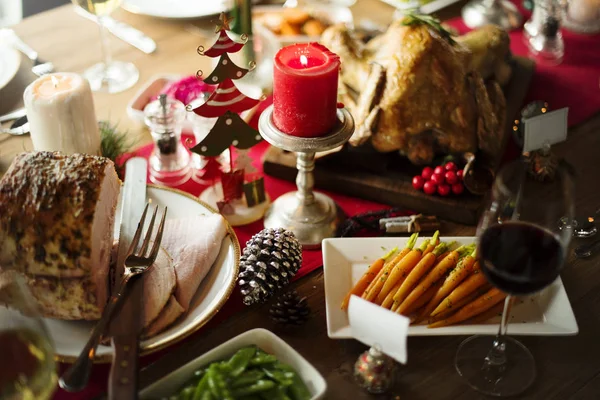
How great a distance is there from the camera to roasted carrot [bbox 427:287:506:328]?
1.14 m

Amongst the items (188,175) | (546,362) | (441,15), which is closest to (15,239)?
(188,175)

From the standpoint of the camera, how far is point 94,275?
1049 millimetres

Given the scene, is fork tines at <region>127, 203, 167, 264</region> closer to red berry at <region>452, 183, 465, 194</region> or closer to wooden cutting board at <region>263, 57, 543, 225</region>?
wooden cutting board at <region>263, 57, 543, 225</region>

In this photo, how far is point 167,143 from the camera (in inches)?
59.2

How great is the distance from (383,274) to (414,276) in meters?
0.05

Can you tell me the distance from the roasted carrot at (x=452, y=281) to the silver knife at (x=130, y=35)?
3.63 feet

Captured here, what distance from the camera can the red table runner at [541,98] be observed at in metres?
1.18

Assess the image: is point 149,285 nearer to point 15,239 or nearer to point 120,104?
point 15,239

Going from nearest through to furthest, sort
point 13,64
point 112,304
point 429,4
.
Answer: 1. point 112,304
2. point 13,64
3. point 429,4

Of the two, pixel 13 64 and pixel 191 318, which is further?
pixel 13 64

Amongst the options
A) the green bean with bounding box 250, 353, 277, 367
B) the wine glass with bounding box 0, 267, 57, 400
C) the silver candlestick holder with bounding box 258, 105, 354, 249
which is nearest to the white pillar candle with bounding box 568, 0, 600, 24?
the silver candlestick holder with bounding box 258, 105, 354, 249

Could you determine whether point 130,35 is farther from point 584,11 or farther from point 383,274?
point 584,11

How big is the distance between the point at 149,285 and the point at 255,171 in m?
0.42

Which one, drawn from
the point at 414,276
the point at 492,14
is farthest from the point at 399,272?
the point at 492,14
